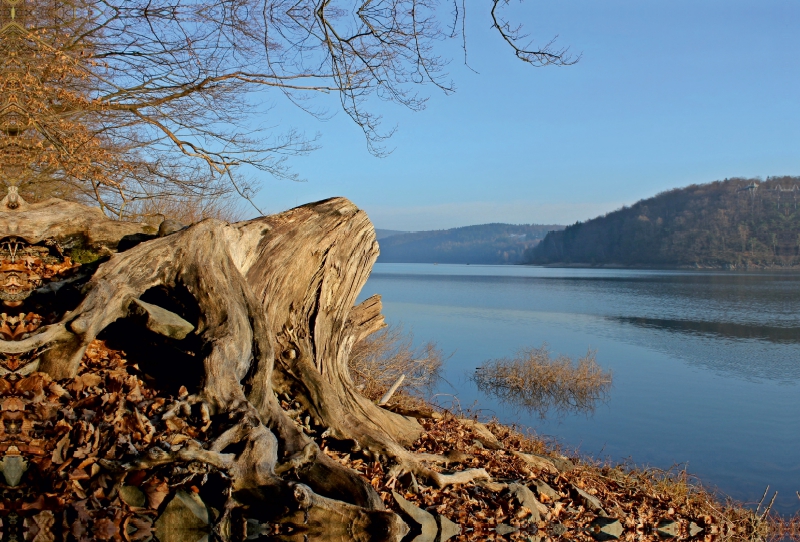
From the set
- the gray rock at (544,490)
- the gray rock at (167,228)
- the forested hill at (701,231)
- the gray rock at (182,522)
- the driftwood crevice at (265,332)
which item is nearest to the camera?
the gray rock at (182,522)

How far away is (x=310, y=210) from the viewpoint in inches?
296

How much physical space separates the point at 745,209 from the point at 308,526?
134 meters

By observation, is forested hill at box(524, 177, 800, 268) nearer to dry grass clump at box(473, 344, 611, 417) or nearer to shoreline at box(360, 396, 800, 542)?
dry grass clump at box(473, 344, 611, 417)

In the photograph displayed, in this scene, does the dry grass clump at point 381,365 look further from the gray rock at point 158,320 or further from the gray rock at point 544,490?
the gray rock at point 158,320

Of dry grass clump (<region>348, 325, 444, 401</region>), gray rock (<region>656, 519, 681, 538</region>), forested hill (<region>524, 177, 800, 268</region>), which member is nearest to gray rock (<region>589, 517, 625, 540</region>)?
gray rock (<region>656, 519, 681, 538</region>)

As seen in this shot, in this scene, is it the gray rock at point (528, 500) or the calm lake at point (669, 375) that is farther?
the calm lake at point (669, 375)

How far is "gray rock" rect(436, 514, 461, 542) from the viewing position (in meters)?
4.64

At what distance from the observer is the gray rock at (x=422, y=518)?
4.55 metres

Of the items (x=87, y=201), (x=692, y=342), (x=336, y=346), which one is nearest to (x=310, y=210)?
(x=336, y=346)

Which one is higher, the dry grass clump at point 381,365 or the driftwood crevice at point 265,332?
the driftwood crevice at point 265,332

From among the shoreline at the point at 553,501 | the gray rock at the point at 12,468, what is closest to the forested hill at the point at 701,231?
the shoreline at the point at 553,501

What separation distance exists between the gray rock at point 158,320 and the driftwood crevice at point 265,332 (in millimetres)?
14

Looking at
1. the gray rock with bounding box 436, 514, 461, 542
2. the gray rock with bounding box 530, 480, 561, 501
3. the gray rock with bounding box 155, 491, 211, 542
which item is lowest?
the gray rock with bounding box 530, 480, 561, 501

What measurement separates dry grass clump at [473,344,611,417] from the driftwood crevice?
1046cm
